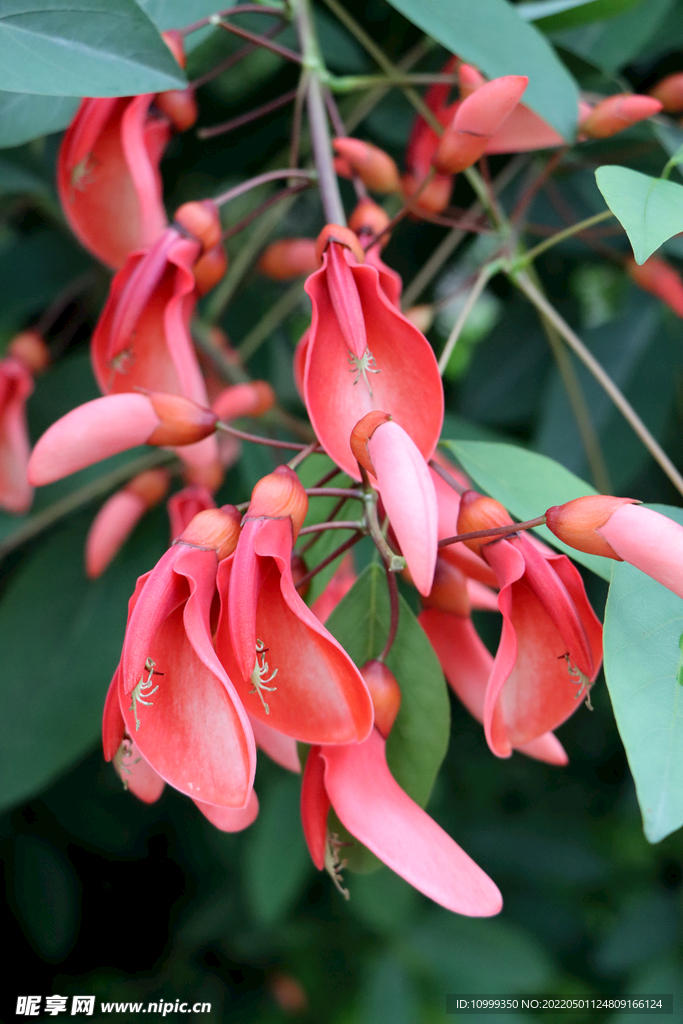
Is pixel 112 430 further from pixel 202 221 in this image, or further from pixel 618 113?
pixel 618 113

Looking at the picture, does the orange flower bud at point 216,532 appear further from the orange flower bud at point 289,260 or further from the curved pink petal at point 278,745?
the orange flower bud at point 289,260

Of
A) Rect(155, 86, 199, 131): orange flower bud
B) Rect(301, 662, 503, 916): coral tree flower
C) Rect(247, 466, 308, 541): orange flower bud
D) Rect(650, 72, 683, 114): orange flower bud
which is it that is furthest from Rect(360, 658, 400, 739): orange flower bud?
Rect(650, 72, 683, 114): orange flower bud

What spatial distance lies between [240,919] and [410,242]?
1.04 metres

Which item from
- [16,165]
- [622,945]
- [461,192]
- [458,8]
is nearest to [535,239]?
[461,192]

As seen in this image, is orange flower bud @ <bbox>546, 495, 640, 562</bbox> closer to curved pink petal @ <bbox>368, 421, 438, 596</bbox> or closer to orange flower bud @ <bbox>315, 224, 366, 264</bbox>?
curved pink petal @ <bbox>368, 421, 438, 596</bbox>

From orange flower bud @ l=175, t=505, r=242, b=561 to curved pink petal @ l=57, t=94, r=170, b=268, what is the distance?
0.26 meters

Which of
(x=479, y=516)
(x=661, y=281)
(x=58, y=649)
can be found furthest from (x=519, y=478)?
(x=58, y=649)

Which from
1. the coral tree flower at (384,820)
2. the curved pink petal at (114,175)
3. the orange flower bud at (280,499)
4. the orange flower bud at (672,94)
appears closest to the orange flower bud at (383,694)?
the coral tree flower at (384,820)

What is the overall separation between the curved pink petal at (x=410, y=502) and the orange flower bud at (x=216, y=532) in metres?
0.09

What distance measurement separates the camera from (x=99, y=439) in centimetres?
45

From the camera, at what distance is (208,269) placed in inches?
22.5

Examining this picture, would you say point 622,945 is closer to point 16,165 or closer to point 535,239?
point 535,239

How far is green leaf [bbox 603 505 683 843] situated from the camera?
0.32 metres

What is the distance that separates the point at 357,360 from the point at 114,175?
0.95 feet
